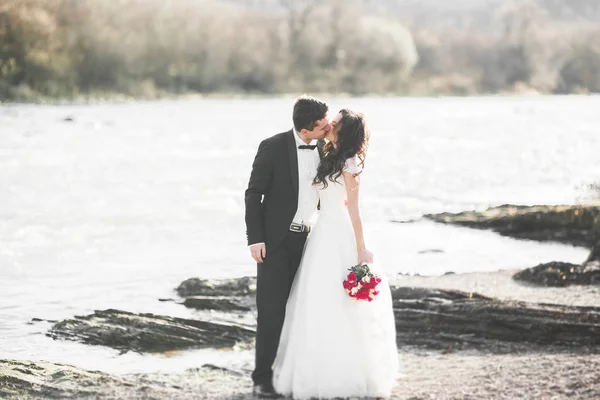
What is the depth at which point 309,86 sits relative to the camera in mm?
112188

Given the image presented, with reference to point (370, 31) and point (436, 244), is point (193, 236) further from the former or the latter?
point (370, 31)

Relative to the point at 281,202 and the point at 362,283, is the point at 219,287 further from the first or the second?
the point at 362,283

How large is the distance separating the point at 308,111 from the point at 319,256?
44.1 inches

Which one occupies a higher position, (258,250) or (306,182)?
(306,182)

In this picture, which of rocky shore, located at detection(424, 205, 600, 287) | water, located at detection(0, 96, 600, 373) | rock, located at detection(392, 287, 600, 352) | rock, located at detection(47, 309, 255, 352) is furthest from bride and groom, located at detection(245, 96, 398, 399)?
rocky shore, located at detection(424, 205, 600, 287)

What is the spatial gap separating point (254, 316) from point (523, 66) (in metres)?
106

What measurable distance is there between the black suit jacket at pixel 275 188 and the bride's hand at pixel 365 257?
59 centimetres

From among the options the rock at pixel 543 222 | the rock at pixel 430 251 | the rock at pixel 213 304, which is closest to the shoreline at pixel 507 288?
the rock at pixel 213 304

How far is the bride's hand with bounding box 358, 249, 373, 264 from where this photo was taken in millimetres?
7020

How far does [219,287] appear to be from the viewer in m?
12.1

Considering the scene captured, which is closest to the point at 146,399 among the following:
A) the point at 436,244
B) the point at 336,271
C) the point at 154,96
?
the point at 336,271

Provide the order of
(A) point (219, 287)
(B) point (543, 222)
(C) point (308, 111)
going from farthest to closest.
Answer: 1. (B) point (543, 222)
2. (A) point (219, 287)
3. (C) point (308, 111)

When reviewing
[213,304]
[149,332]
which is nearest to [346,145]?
[149,332]

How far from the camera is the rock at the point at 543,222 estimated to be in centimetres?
1734
